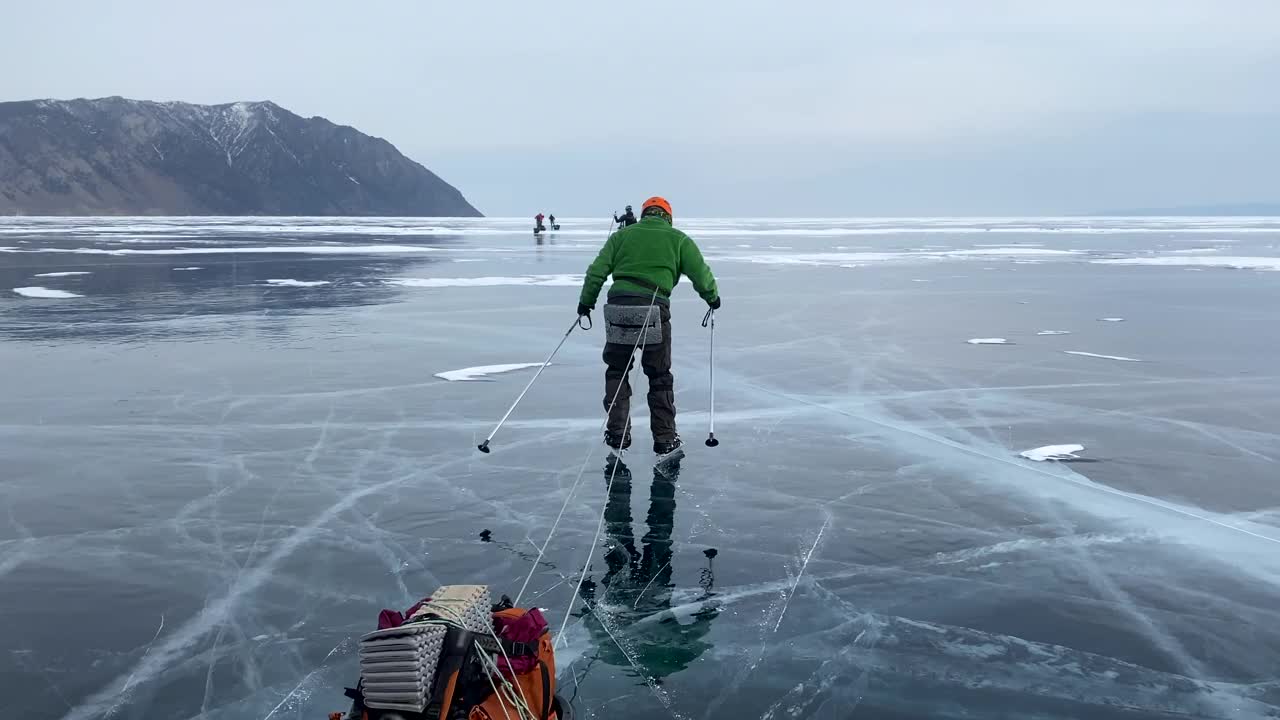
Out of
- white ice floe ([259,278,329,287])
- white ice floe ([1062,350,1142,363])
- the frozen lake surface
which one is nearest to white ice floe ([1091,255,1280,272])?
the frozen lake surface

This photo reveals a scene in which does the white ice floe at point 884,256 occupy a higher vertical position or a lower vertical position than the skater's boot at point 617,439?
higher

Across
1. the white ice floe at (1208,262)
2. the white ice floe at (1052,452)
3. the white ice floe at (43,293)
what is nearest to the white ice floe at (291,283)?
the white ice floe at (43,293)

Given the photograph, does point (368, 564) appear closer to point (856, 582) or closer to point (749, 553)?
point (749, 553)

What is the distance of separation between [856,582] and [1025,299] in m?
17.2

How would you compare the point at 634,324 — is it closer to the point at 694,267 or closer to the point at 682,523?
the point at 694,267

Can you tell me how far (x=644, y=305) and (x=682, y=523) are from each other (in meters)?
2.17

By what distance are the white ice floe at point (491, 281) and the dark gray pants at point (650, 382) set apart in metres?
15.9

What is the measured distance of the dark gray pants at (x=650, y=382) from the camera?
7645 mm

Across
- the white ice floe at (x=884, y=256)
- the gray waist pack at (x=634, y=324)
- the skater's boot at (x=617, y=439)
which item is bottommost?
the skater's boot at (x=617, y=439)

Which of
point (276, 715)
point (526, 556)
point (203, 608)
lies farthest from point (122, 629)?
point (526, 556)

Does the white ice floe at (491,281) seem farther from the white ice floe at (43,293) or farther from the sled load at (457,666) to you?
the sled load at (457,666)

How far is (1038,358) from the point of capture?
41.2ft

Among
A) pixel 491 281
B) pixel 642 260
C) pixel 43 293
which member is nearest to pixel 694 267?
pixel 642 260

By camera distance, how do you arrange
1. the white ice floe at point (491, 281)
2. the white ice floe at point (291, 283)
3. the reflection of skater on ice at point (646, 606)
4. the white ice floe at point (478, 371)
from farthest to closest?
1. the white ice floe at point (491, 281)
2. the white ice floe at point (291, 283)
3. the white ice floe at point (478, 371)
4. the reflection of skater on ice at point (646, 606)
